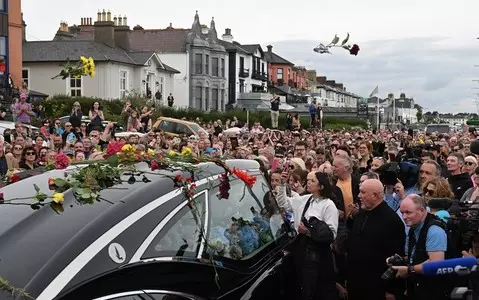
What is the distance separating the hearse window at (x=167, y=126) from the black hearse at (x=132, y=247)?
22180 mm

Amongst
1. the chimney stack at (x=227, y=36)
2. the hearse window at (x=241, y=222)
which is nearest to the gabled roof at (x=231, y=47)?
the chimney stack at (x=227, y=36)

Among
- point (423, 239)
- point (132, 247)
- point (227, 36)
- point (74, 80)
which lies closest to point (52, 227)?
point (132, 247)

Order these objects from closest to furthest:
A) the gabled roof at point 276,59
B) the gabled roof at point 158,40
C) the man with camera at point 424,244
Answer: the man with camera at point 424,244, the gabled roof at point 158,40, the gabled roof at point 276,59

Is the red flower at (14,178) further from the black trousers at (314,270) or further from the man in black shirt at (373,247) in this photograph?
the man in black shirt at (373,247)

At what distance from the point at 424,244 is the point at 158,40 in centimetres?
6198

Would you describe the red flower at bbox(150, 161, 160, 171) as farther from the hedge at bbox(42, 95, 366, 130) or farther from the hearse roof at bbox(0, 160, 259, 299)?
the hedge at bbox(42, 95, 366, 130)

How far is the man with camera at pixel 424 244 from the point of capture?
5395mm

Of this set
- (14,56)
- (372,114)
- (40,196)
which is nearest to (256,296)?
(40,196)

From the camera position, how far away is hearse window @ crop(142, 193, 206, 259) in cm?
339

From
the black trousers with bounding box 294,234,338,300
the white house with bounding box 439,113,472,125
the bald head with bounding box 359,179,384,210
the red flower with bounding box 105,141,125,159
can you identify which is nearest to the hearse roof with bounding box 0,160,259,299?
the red flower with bounding box 105,141,125,159

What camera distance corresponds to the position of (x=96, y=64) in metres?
49.9

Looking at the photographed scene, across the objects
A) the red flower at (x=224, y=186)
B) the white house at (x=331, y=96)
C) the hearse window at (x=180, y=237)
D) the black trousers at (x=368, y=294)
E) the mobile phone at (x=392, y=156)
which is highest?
the white house at (x=331, y=96)

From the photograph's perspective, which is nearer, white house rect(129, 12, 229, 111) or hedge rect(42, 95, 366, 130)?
hedge rect(42, 95, 366, 130)

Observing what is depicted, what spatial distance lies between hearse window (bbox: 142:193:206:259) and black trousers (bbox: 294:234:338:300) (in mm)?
1921
